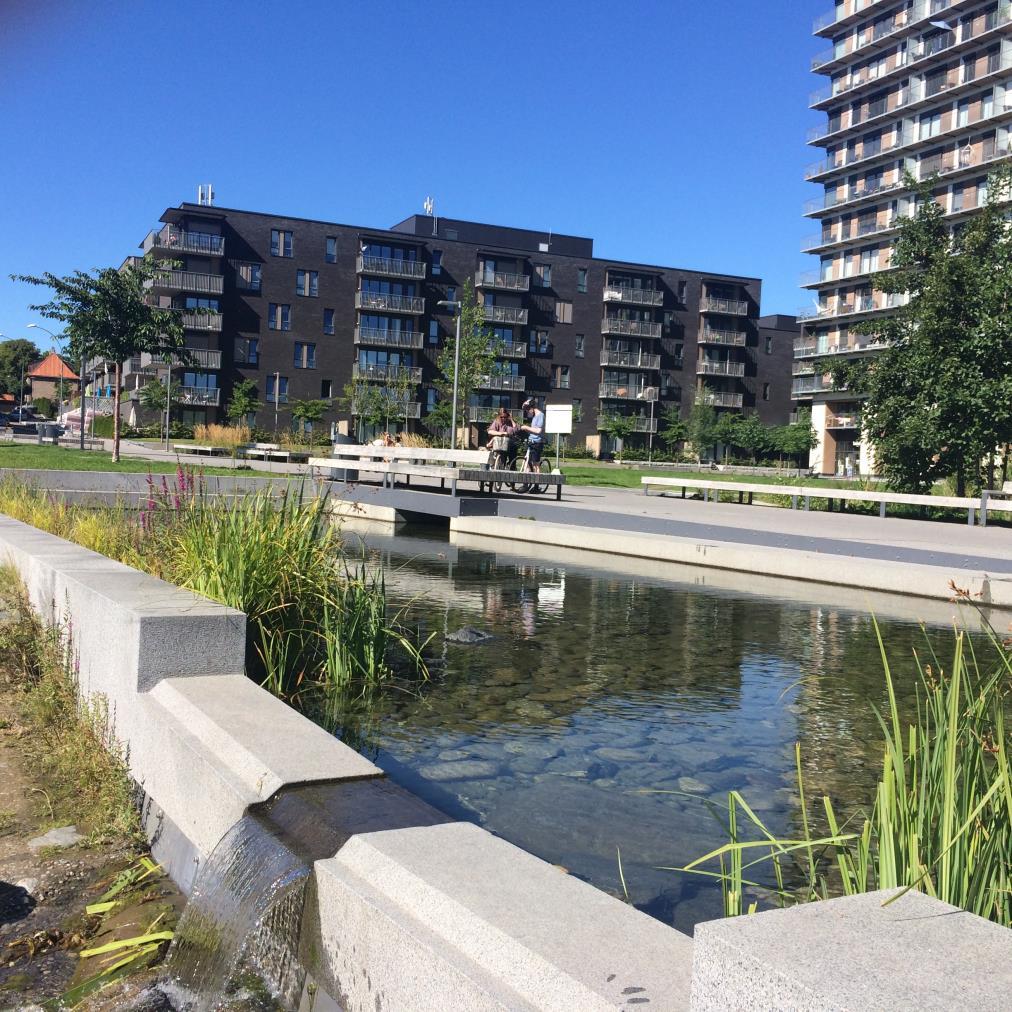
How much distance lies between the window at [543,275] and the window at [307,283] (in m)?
15.9

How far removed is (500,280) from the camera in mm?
70062

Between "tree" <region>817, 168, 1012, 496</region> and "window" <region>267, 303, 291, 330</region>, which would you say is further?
"window" <region>267, 303, 291, 330</region>

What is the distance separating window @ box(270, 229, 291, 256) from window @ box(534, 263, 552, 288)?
58.0ft

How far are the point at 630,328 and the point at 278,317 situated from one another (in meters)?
25.5

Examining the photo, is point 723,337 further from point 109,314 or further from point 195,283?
point 109,314

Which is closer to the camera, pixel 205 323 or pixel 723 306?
pixel 205 323

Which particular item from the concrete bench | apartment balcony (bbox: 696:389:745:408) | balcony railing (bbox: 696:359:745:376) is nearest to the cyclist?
the concrete bench

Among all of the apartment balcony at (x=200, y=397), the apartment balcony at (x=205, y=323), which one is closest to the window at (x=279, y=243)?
the apartment balcony at (x=205, y=323)

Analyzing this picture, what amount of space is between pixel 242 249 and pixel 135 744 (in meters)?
61.8

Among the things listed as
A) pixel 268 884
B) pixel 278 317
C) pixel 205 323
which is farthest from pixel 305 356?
pixel 268 884

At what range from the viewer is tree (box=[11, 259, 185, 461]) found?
26375 mm

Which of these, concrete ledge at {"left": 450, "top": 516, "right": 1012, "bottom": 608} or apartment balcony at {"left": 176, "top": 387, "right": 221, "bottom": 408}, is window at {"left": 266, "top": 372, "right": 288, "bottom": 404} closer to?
apartment balcony at {"left": 176, "top": 387, "right": 221, "bottom": 408}

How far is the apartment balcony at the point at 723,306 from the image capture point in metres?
77.9

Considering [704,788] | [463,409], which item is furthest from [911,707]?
[463,409]
